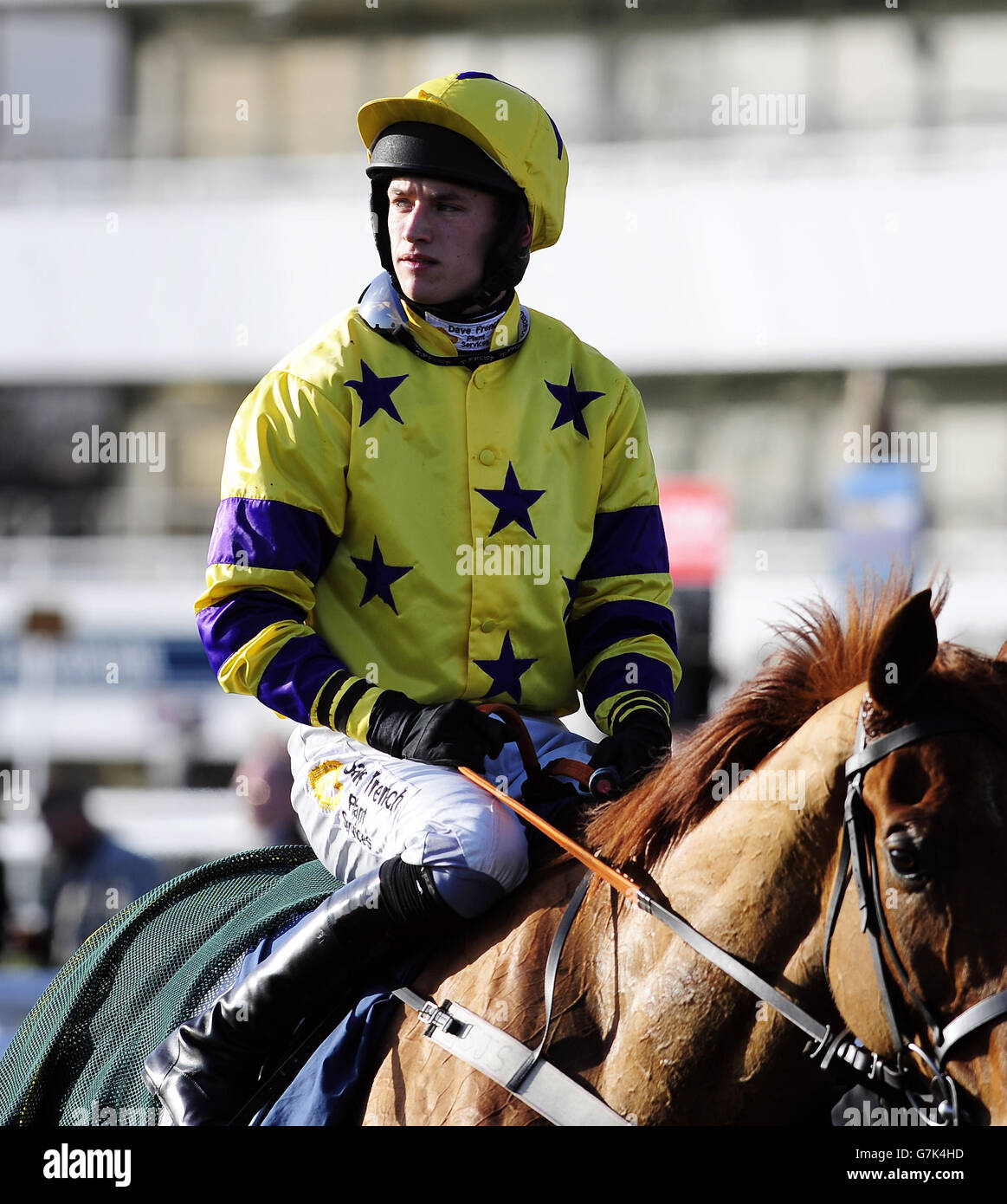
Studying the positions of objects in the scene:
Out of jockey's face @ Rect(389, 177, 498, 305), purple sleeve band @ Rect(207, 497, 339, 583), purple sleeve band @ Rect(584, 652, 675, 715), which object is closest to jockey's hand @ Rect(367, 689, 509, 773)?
purple sleeve band @ Rect(207, 497, 339, 583)

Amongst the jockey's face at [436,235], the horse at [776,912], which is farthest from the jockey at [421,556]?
the horse at [776,912]

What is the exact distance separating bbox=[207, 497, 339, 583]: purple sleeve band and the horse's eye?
124cm

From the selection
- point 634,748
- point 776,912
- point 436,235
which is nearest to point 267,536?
point 436,235

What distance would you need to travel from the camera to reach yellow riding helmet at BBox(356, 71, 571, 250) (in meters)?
2.85

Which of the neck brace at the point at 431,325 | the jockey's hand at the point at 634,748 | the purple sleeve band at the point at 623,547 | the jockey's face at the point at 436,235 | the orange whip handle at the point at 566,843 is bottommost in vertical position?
the orange whip handle at the point at 566,843

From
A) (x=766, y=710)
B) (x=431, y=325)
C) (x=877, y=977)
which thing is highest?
(x=431, y=325)

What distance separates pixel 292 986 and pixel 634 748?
0.75 metres

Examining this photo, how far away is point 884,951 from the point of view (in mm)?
2053

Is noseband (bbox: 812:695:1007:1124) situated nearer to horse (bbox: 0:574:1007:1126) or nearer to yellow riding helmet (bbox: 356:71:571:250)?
horse (bbox: 0:574:1007:1126)

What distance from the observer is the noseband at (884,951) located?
6.52ft

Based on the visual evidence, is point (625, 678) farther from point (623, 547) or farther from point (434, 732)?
point (434, 732)

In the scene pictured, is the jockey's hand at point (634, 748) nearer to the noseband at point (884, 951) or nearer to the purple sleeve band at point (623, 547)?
the purple sleeve band at point (623, 547)

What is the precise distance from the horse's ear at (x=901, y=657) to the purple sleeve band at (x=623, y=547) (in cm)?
109
